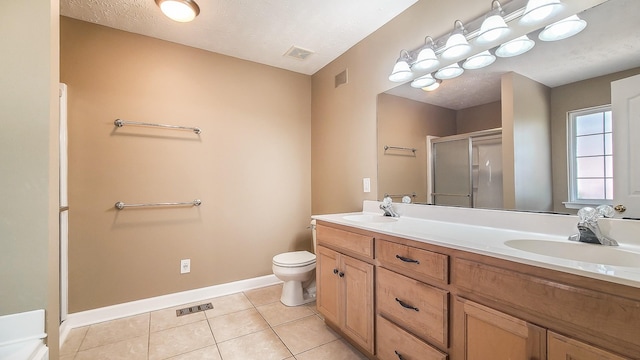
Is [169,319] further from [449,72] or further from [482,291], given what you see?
[449,72]

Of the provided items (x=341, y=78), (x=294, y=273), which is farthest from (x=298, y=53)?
(x=294, y=273)

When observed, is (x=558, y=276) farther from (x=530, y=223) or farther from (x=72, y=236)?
(x=72, y=236)

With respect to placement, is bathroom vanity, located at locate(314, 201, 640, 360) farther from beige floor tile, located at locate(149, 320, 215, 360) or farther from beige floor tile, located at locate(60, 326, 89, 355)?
beige floor tile, located at locate(60, 326, 89, 355)

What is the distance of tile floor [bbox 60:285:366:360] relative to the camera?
167 cm

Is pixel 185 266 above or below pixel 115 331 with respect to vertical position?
above

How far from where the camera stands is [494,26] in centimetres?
138

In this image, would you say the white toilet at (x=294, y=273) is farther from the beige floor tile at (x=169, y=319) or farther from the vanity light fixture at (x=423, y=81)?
the vanity light fixture at (x=423, y=81)

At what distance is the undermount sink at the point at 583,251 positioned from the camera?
0.94m

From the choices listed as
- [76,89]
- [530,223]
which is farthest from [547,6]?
[76,89]

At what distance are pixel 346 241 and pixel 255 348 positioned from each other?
0.94 metres

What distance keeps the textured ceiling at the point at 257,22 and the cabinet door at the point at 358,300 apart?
5.92 feet

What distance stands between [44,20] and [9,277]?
0.89 m

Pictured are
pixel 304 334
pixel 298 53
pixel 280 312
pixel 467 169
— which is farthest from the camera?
pixel 298 53

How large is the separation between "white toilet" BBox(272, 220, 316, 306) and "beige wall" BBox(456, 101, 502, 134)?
1614 mm
